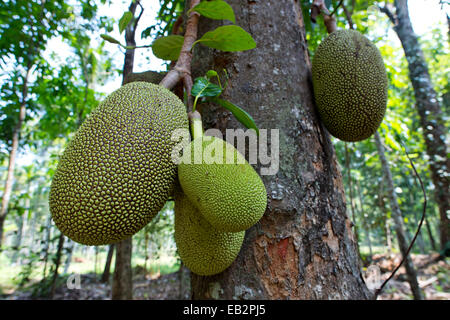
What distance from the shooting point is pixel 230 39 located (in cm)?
85

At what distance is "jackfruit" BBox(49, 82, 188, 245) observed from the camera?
0.61 metres

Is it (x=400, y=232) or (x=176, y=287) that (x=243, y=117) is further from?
(x=176, y=287)

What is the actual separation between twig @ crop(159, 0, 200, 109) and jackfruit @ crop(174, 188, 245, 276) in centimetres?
34

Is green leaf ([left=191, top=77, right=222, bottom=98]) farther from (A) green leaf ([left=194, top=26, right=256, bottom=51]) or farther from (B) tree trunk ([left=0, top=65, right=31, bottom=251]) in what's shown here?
(B) tree trunk ([left=0, top=65, right=31, bottom=251])

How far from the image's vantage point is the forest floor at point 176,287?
420cm

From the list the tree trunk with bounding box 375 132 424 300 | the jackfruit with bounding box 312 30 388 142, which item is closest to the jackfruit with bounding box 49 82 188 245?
the jackfruit with bounding box 312 30 388 142

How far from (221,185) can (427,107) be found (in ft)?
12.8

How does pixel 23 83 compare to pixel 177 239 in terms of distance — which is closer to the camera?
pixel 177 239

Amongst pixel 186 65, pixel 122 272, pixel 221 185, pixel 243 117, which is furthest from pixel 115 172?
pixel 122 272

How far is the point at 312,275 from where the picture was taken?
2.39 ft
